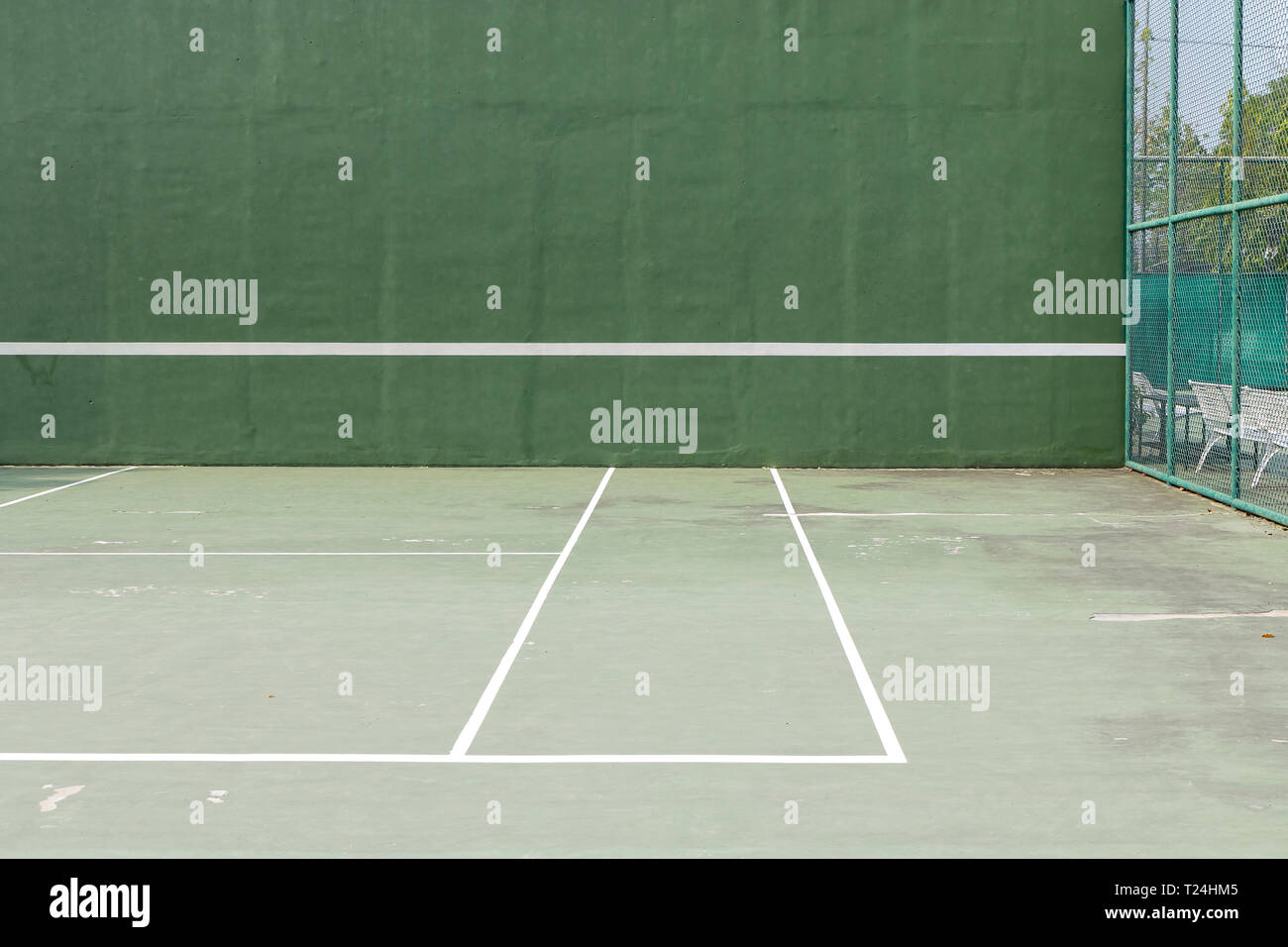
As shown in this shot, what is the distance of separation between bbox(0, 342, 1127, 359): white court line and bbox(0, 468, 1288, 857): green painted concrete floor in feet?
14.8

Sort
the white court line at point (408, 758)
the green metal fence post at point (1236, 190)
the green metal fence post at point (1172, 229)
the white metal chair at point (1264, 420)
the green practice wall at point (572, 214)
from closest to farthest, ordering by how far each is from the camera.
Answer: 1. the white court line at point (408, 758)
2. the white metal chair at point (1264, 420)
3. the green metal fence post at point (1236, 190)
4. the green metal fence post at point (1172, 229)
5. the green practice wall at point (572, 214)

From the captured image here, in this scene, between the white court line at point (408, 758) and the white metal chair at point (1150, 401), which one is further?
the white metal chair at point (1150, 401)

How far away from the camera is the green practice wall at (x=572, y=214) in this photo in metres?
19.1

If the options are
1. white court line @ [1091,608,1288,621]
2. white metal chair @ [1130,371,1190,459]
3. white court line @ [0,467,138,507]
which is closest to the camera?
white court line @ [1091,608,1288,621]

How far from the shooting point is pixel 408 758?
6621mm

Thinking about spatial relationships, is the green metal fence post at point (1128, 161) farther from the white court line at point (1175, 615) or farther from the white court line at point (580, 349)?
the white court line at point (1175, 615)

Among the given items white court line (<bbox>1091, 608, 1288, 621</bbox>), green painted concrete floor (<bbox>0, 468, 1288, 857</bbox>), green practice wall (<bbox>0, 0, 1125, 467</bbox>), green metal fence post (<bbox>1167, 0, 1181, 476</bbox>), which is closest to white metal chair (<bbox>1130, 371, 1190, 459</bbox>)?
green practice wall (<bbox>0, 0, 1125, 467</bbox>)

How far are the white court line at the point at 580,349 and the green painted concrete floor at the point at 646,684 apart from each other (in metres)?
4.51

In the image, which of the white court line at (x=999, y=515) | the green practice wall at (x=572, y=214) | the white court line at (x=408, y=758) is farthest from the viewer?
the green practice wall at (x=572, y=214)

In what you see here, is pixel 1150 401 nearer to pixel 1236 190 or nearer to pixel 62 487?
pixel 1236 190

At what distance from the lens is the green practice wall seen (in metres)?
19.1

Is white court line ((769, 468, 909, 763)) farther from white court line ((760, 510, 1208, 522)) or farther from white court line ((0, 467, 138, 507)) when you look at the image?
white court line ((0, 467, 138, 507))

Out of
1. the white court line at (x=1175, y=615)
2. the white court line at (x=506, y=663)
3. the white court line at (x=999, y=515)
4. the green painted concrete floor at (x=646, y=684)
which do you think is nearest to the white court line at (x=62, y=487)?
the green painted concrete floor at (x=646, y=684)

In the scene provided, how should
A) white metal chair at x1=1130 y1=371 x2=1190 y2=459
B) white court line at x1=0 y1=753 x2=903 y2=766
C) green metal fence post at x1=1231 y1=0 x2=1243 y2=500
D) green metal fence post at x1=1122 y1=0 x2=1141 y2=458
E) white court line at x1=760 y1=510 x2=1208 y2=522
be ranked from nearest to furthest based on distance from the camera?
white court line at x1=0 y1=753 x2=903 y2=766 < green metal fence post at x1=1231 y1=0 x2=1243 y2=500 < white court line at x1=760 y1=510 x2=1208 y2=522 < white metal chair at x1=1130 y1=371 x2=1190 y2=459 < green metal fence post at x1=1122 y1=0 x2=1141 y2=458
